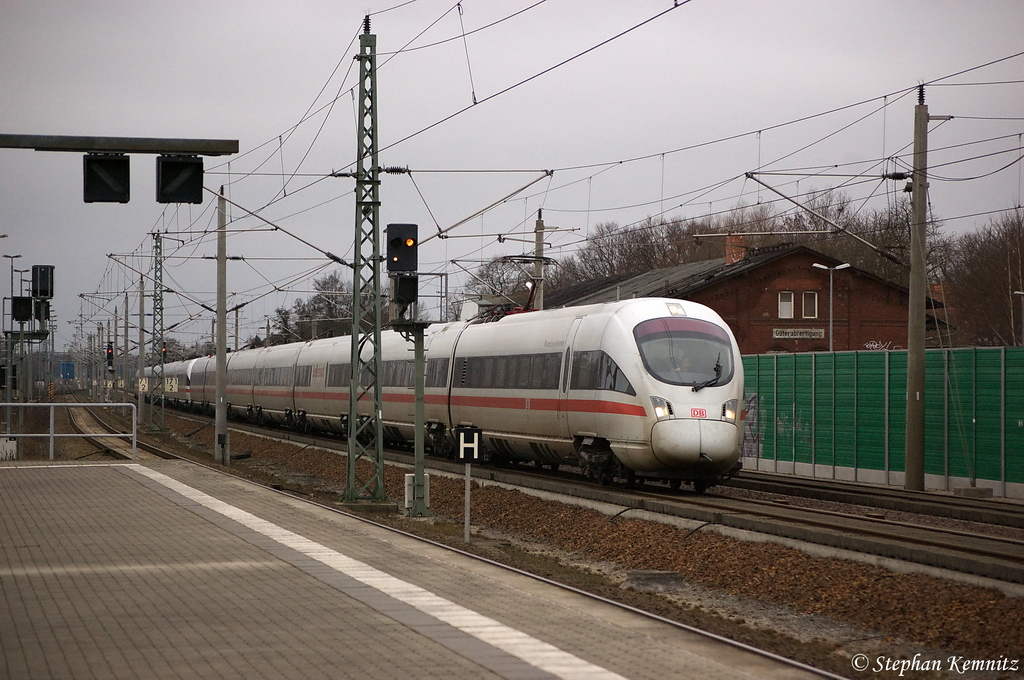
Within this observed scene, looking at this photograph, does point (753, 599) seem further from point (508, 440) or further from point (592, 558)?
point (508, 440)

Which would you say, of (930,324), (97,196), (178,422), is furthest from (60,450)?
(930,324)

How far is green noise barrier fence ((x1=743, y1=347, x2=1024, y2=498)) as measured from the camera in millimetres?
22125

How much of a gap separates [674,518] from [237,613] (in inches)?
331

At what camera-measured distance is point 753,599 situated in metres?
13.5

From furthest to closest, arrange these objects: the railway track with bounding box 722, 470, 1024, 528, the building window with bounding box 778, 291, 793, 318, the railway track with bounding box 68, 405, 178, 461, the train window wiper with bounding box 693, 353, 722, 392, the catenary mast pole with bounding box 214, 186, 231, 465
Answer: the building window with bounding box 778, 291, 793, 318
the catenary mast pole with bounding box 214, 186, 231, 465
the railway track with bounding box 68, 405, 178, 461
the train window wiper with bounding box 693, 353, 722, 392
the railway track with bounding box 722, 470, 1024, 528

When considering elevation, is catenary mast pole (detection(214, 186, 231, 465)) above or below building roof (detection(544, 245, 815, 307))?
below

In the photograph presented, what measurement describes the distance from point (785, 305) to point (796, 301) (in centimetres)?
60

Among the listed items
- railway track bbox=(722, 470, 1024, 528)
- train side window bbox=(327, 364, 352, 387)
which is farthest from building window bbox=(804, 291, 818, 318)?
railway track bbox=(722, 470, 1024, 528)

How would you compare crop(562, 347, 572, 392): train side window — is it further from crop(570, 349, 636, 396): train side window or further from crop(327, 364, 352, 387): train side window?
crop(327, 364, 352, 387): train side window

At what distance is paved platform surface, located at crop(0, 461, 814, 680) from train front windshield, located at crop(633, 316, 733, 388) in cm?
641

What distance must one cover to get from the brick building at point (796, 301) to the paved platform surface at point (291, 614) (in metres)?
39.3

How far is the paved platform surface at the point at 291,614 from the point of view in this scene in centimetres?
838

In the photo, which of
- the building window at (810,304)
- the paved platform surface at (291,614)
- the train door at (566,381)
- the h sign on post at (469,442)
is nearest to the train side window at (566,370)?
the train door at (566,381)

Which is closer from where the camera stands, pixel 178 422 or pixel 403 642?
pixel 403 642
